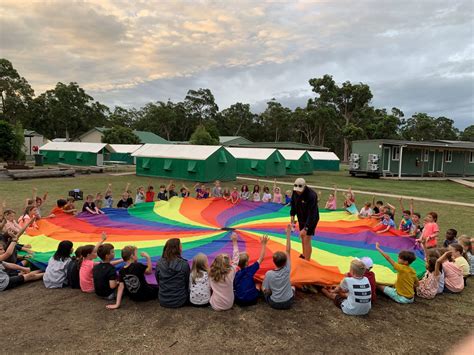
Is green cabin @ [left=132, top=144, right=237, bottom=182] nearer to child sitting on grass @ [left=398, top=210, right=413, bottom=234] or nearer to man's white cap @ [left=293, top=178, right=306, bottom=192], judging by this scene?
child sitting on grass @ [left=398, top=210, right=413, bottom=234]

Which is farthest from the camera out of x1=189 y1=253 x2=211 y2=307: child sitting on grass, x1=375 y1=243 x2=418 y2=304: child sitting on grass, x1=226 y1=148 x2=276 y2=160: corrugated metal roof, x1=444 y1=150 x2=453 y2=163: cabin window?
x1=444 y1=150 x2=453 y2=163: cabin window

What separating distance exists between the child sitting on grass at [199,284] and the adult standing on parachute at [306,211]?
6.09ft

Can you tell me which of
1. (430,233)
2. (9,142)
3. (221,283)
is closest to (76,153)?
(9,142)

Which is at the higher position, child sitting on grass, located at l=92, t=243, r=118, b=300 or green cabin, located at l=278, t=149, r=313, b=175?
green cabin, located at l=278, t=149, r=313, b=175

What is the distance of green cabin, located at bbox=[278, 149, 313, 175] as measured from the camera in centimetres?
2780

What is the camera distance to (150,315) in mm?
4023

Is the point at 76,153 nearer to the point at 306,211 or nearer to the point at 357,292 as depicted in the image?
the point at 306,211

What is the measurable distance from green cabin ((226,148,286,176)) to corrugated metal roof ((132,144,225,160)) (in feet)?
16.9

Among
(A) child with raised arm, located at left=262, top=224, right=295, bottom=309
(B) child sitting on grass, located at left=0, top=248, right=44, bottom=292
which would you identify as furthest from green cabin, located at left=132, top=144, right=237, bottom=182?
(A) child with raised arm, located at left=262, top=224, right=295, bottom=309

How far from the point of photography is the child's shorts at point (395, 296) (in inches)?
177

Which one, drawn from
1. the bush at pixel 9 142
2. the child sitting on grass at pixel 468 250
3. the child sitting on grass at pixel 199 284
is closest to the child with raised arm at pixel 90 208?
the child sitting on grass at pixel 199 284

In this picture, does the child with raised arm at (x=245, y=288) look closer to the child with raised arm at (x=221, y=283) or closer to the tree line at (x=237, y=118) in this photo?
the child with raised arm at (x=221, y=283)

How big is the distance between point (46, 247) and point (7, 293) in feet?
5.03

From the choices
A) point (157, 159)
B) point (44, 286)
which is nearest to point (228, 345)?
point (44, 286)
